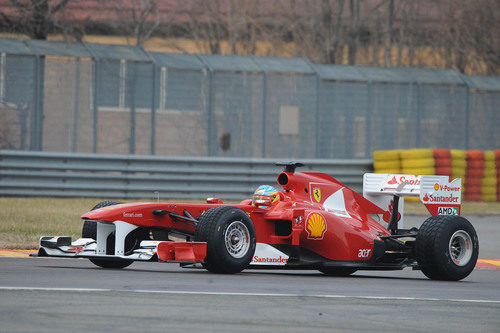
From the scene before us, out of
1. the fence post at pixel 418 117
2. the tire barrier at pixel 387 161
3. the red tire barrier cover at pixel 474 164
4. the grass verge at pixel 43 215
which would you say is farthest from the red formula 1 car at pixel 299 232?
the fence post at pixel 418 117

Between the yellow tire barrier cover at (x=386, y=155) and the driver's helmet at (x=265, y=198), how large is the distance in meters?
12.7

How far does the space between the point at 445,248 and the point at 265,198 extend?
2.22 m

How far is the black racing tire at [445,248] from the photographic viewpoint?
39.8 ft

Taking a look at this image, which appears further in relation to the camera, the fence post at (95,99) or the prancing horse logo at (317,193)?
the fence post at (95,99)

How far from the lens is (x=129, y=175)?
22.7 m

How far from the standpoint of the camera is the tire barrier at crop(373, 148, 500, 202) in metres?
24.0

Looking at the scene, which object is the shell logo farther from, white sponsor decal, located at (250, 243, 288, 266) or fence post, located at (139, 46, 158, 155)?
fence post, located at (139, 46, 158, 155)

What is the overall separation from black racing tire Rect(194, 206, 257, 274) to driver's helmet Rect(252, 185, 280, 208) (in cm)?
72

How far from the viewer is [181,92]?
23797 millimetres

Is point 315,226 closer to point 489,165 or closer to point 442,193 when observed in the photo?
point 442,193

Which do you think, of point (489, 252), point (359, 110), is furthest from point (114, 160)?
point (489, 252)

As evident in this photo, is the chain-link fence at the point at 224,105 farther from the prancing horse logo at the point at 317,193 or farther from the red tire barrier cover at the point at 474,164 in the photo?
the prancing horse logo at the point at 317,193

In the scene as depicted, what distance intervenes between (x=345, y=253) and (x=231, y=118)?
12.4 metres

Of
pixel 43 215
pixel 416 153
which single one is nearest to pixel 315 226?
pixel 43 215
